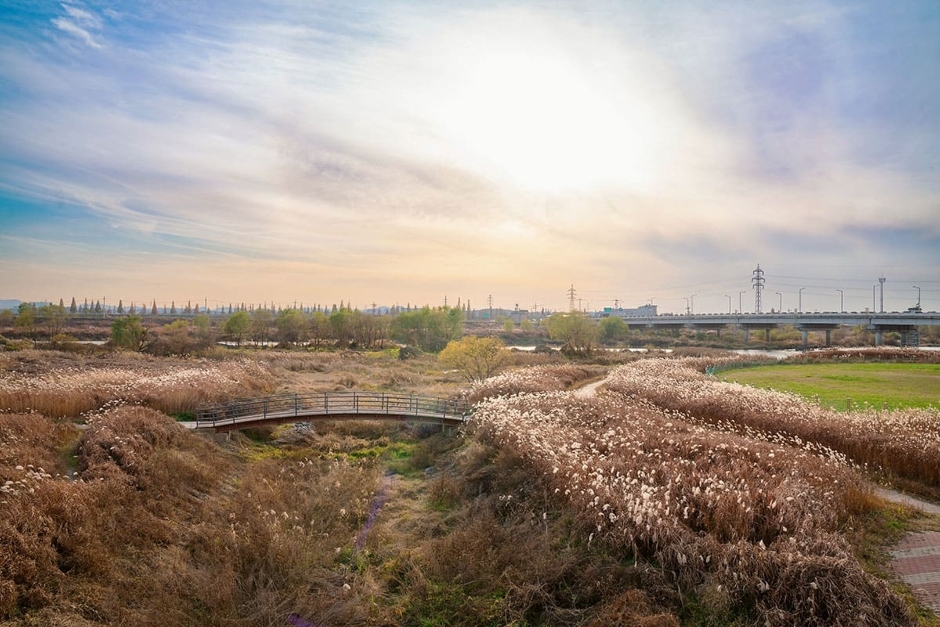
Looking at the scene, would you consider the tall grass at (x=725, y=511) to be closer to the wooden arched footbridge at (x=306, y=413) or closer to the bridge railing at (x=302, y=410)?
the wooden arched footbridge at (x=306, y=413)

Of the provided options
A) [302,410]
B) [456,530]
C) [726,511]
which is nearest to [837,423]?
[726,511]

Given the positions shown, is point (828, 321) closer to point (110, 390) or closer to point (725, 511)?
point (725, 511)

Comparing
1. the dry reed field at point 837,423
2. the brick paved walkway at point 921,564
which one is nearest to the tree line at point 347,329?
the dry reed field at point 837,423

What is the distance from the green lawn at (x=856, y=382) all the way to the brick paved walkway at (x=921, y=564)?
14384 millimetres

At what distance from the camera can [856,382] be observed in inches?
1416

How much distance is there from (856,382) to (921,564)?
30804mm

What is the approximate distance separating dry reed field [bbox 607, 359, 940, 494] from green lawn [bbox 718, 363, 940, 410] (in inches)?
176

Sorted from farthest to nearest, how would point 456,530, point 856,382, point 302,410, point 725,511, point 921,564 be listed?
point 856,382, point 302,410, point 456,530, point 725,511, point 921,564

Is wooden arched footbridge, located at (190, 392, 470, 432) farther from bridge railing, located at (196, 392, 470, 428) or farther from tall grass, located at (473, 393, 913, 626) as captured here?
tall grass, located at (473, 393, 913, 626)

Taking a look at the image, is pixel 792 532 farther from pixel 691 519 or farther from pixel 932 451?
pixel 932 451

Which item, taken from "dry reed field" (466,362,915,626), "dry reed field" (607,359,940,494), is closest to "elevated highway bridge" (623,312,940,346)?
"dry reed field" (607,359,940,494)

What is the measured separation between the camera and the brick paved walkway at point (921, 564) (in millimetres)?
9688

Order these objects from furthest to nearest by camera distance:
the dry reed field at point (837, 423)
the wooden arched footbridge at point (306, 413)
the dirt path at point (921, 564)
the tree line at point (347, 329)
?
the tree line at point (347, 329) < the wooden arched footbridge at point (306, 413) < the dry reed field at point (837, 423) < the dirt path at point (921, 564)

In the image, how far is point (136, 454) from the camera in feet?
58.8
